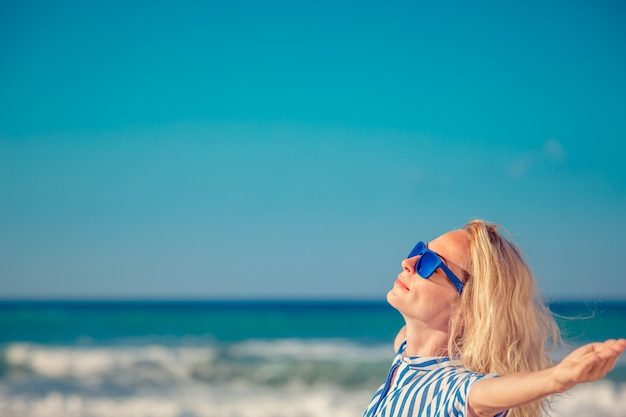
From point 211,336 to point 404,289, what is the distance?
2050cm

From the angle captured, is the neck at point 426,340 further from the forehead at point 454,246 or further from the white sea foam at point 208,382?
the white sea foam at point 208,382

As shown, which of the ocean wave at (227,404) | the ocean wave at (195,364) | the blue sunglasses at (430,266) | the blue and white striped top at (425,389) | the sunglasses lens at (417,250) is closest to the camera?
the blue and white striped top at (425,389)

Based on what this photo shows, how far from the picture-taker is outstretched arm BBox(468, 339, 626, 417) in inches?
83.0

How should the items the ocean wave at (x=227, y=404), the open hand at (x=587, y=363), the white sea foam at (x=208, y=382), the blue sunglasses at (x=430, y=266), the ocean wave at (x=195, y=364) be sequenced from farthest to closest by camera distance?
the ocean wave at (x=195, y=364)
the white sea foam at (x=208, y=382)
the ocean wave at (x=227, y=404)
the blue sunglasses at (x=430, y=266)
the open hand at (x=587, y=363)

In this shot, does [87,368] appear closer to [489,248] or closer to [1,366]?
[1,366]

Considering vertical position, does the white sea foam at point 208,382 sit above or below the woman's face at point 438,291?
above

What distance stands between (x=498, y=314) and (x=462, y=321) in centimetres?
19

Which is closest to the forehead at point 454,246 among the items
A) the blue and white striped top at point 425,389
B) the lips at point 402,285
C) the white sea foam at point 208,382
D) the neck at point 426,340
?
the lips at point 402,285

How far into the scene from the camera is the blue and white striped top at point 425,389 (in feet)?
8.86

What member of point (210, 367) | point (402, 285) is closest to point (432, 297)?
point (402, 285)

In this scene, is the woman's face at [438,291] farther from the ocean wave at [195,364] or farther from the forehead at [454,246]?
the ocean wave at [195,364]

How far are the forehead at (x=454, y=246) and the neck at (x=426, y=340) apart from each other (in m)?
0.28

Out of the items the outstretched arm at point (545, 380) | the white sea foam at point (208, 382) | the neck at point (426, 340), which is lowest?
the outstretched arm at point (545, 380)

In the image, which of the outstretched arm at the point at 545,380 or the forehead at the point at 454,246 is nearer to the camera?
the outstretched arm at the point at 545,380
